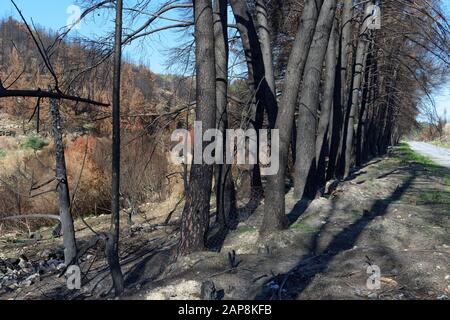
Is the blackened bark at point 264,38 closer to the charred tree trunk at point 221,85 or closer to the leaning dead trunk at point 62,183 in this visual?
the charred tree trunk at point 221,85

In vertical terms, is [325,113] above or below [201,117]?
above

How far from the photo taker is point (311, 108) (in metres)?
10.5

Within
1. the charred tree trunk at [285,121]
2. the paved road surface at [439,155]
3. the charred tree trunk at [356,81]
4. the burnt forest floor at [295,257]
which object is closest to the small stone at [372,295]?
the burnt forest floor at [295,257]

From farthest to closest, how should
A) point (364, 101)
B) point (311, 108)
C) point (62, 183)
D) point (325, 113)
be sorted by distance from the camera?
1. point (364, 101)
2. point (325, 113)
3. point (311, 108)
4. point (62, 183)

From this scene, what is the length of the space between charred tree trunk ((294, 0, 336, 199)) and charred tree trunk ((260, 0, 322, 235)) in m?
1.49

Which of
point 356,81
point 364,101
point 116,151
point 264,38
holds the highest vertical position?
point 264,38

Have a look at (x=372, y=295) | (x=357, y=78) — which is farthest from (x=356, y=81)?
Result: (x=372, y=295)

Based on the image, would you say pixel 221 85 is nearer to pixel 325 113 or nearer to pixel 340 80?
pixel 325 113

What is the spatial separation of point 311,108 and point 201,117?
4.09 metres

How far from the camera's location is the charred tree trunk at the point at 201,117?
22.7 ft

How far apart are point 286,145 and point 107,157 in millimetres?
10860

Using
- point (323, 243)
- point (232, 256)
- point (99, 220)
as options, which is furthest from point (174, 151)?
point (232, 256)

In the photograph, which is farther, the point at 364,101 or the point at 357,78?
the point at 364,101
